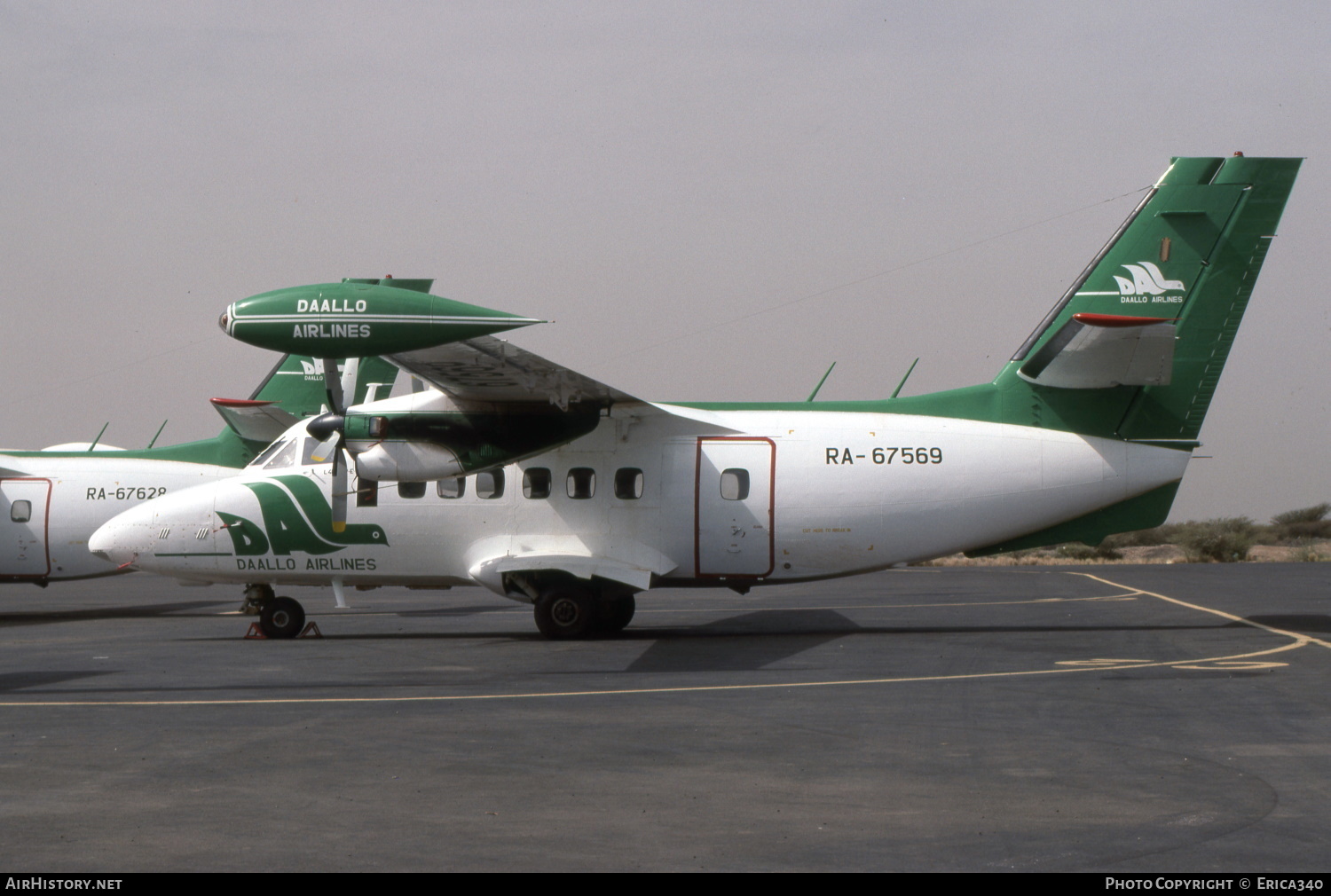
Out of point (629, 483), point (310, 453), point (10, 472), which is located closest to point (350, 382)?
point (310, 453)

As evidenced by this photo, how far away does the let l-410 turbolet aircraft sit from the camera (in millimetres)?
18781

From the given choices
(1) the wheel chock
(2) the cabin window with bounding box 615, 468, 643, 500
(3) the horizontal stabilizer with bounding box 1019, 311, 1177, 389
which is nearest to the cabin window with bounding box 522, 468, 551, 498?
(2) the cabin window with bounding box 615, 468, 643, 500

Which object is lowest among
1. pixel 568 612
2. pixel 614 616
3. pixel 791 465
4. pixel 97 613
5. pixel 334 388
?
pixel 97 613

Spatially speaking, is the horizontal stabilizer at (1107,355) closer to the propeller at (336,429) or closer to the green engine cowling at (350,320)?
the green engine cowling at (350,320)

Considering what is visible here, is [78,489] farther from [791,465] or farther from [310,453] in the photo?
[791,465]

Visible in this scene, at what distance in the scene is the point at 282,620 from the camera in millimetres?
20422

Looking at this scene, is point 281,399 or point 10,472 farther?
point 281,399

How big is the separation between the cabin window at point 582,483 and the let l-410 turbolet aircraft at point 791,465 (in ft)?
0.10

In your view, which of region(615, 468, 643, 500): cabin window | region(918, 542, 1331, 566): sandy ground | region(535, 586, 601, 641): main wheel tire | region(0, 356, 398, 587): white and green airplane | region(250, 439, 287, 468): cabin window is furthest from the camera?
region(918, 542, 1331, 566): sandy ground

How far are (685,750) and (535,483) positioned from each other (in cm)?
1015

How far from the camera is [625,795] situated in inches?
332

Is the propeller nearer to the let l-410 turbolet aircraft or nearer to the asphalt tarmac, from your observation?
the let l-410 turbolet aircraft

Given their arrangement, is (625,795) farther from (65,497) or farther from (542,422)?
(65,497)

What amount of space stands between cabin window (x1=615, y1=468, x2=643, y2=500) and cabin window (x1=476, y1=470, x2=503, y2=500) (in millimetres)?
1927
